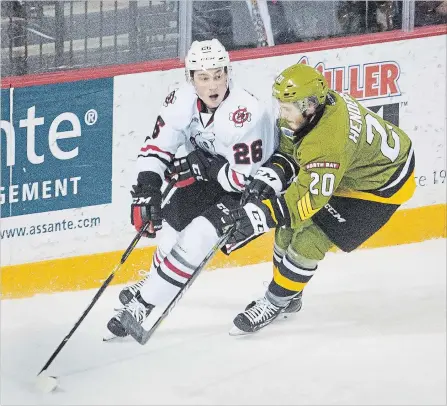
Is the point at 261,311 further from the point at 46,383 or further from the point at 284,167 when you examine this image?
the point at 46,383

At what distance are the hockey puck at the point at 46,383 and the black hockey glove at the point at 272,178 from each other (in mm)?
744

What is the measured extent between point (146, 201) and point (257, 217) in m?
0.36

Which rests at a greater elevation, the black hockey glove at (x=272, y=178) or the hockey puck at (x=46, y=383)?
the black hockey glove at (x=272, y=178)

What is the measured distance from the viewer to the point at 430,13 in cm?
493

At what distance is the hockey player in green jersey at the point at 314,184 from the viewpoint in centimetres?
345

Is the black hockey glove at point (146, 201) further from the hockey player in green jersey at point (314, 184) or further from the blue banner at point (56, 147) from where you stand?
the blue banner at point (56, 147)

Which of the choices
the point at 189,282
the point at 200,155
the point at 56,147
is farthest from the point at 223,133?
the point at 56,147

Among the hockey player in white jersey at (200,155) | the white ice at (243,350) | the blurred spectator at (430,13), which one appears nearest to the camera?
the hockey player in white jersey at (200,155)

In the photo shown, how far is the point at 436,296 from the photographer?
461cm

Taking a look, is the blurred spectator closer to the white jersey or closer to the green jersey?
the green jersey

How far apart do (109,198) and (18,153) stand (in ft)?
1.26

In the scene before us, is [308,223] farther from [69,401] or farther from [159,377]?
[69,401]

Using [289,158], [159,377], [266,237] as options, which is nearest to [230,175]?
[289,158]

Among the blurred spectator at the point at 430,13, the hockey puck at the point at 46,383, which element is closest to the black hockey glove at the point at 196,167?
the hockey puck at the point at 46,383
